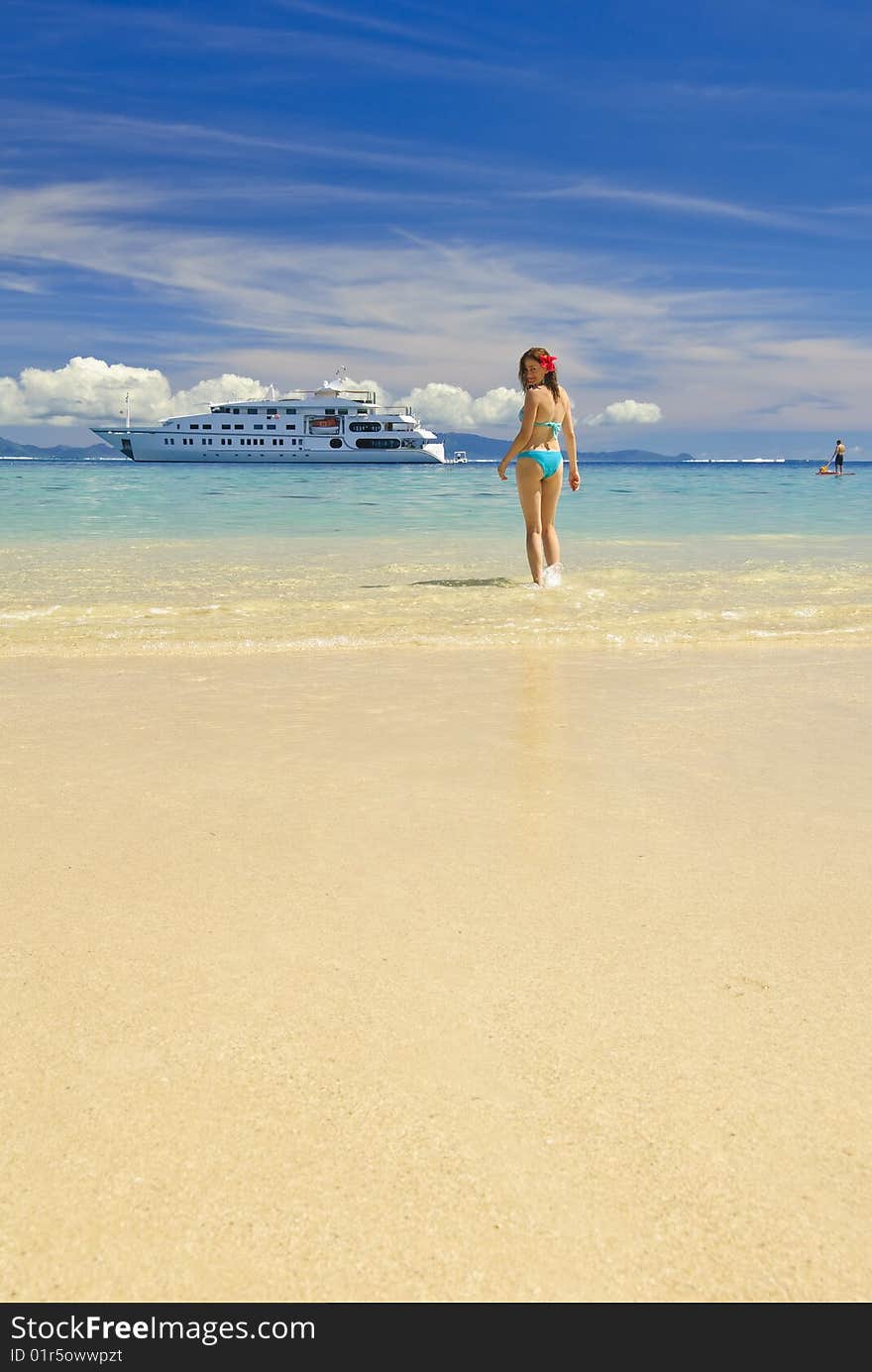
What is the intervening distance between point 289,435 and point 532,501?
7566 centimetres

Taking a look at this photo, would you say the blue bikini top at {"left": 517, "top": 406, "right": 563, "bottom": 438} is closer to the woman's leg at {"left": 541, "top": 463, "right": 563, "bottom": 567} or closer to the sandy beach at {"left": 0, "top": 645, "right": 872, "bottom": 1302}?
the woman's leg at {"left": 541, "top": 463, "right": 563, "bottom": 567}

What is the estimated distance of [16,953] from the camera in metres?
1.81

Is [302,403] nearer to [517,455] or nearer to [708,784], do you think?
[517,455]

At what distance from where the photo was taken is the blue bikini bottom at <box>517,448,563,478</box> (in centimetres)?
764

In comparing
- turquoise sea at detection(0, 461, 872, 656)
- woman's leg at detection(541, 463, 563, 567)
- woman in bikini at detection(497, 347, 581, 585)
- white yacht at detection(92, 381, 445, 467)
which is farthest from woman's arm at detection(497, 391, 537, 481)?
white yacht at detection(92, 381, 445, 467)

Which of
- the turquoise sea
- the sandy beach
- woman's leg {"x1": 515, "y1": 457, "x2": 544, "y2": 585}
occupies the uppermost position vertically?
woman's leg {"x1": 515, "y1": 457, "x2": 544, "y2": 585}

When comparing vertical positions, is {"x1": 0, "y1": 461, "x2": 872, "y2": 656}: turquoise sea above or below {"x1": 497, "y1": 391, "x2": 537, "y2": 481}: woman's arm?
below

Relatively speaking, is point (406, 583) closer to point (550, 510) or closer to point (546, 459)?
point (550, 510)

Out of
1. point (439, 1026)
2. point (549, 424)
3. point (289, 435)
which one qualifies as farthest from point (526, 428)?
point (289, 435)

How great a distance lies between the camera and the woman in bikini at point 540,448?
7516mm

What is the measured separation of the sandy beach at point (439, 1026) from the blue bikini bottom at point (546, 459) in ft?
15.9

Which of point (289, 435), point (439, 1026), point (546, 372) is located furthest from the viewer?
point (289, 435)

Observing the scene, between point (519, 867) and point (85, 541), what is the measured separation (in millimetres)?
11239

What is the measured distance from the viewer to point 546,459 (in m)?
7.66
